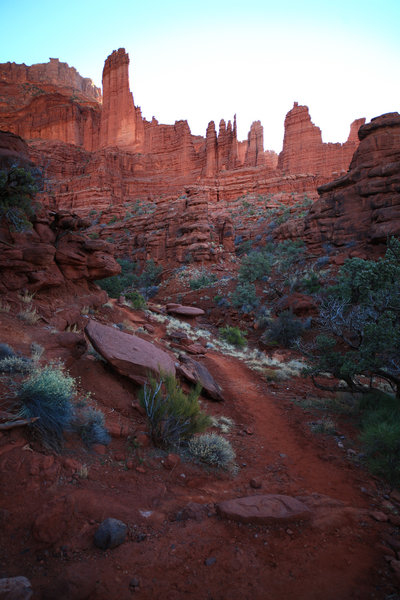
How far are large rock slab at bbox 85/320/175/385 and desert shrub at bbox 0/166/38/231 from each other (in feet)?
12.7

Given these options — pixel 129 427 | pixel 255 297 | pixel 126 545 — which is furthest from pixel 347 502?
pixel 255 297

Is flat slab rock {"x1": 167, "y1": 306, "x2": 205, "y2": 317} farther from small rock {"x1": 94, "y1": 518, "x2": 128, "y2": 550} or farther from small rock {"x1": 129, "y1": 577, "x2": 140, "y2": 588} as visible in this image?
small rock {"x1": 129, "y1": 577, "x2": 140, "y2": 588}

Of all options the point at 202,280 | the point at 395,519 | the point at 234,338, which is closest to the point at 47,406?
the point at 395,519

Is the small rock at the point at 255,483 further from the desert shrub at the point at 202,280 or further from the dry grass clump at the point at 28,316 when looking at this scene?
the desert shrub at the point at 202,280

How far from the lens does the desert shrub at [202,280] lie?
67.6 feet

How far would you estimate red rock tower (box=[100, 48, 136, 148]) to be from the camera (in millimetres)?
64375

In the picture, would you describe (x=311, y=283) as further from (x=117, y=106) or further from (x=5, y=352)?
(x=117, y=106)

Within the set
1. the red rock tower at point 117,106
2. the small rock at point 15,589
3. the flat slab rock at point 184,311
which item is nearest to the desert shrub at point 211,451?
the small rock at point 15,589

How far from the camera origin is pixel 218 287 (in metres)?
19.8

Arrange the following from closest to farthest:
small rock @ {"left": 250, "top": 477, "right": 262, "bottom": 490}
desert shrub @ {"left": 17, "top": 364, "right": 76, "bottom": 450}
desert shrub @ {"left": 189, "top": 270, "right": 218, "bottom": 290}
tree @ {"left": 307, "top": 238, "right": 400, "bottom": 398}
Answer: desert shrub @ {"left": 17, "top": 364, "right": 76, "bottom": 450}, small rock @ {"left": 250, "top": 477, "right": 262, "bottom": 490}, tree @ {"left": 307, "top": 238, "right": 400, "bottom": 398}, desert shrub @ {"left": 189, "top": 270, "right": 218, "bottom": 290}

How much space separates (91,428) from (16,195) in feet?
22.1

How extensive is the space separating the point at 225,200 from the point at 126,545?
4851 centimetres

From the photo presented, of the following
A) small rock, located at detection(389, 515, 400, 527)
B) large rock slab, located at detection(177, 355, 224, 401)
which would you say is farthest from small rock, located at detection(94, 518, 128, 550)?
large rock slab, located at detection(177, 355, 224, 401)

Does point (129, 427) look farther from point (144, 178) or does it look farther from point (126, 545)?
point (144, 178)
